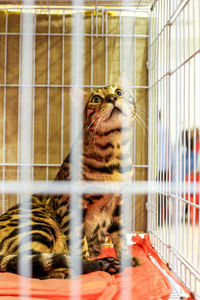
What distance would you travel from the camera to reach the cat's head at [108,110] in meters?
1.12

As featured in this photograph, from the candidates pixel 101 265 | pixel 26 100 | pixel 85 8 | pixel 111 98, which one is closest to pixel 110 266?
pixel 101 265

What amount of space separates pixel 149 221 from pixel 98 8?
1.09 meters

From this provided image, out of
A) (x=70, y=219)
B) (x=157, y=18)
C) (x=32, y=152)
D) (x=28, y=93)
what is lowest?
(x=70, y=219)

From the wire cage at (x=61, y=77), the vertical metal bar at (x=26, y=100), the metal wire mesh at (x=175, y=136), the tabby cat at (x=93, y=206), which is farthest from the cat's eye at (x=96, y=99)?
the vertical metal bar at (x=26, y=100)

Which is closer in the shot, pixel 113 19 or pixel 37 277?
pixel 37 277

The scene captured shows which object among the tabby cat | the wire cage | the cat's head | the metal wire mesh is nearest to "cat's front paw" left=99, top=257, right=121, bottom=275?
the tabby cat

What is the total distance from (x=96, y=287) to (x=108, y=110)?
1.94 ft

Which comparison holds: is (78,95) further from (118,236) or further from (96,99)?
(118,236)

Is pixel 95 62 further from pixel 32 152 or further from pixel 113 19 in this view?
pixel 32 152

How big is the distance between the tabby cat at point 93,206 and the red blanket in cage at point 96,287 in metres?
0.07

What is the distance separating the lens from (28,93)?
157 centimetres

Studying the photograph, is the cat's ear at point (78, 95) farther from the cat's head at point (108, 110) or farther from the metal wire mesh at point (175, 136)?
the metal wire mesh at point (175, 136)

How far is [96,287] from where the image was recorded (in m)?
0.83

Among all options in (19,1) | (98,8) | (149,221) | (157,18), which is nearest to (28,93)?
(19,1)
